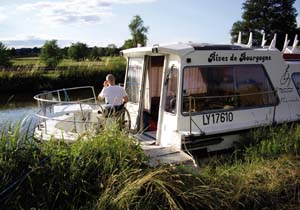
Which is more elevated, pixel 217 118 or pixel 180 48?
pixel 180 48

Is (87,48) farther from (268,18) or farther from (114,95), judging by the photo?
(114,95)

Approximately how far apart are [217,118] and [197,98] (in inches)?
24.9

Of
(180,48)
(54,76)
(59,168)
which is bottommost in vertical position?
(54,76)

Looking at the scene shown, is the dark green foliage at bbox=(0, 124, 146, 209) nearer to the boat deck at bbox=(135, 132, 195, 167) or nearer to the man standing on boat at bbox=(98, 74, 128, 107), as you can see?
the boat deck at bbox=(135, 132, 195, 167)

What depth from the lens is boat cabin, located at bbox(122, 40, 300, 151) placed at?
23.8ft

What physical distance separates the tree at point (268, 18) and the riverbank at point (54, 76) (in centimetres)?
3115

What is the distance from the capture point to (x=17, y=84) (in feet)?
80.4

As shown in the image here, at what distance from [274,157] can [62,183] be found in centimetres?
370

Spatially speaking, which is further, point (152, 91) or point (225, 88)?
point (152, 91)

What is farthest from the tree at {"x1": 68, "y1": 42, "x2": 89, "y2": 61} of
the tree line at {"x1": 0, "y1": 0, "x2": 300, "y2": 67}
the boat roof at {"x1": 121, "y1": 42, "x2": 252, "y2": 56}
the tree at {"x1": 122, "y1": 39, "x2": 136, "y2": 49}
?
the boat roof at {"x1": 121, "y1": 42, "x2": 252, "y2": 56}

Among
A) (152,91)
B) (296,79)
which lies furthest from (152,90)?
(296,79)

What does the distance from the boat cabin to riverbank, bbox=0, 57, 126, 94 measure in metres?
17.4

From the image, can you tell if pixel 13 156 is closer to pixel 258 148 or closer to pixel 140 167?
pixel 140 167

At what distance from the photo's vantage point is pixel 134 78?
28.8ft
